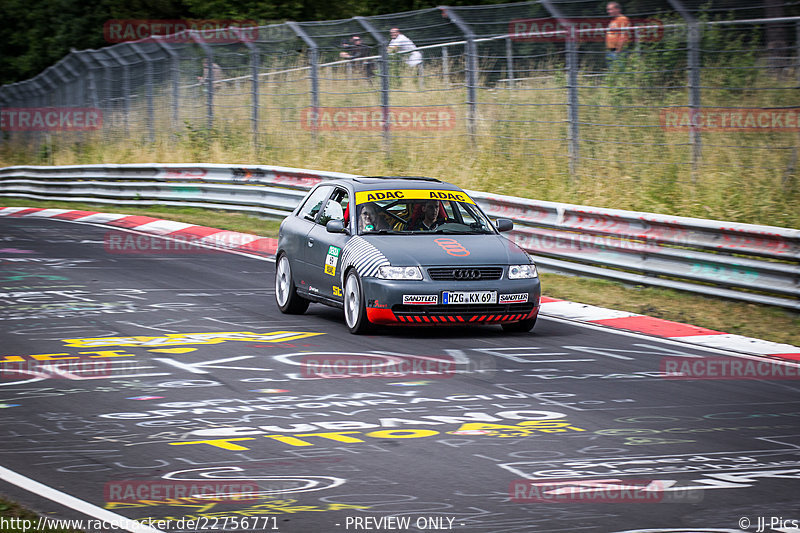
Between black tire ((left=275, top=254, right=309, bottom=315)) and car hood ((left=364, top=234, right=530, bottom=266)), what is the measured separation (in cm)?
154

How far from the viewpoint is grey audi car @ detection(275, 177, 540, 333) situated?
11.0 m

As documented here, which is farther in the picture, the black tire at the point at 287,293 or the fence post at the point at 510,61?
the fence post at the point at 510,61

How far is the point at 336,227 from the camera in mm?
11773

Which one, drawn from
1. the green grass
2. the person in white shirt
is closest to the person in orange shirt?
the green grass

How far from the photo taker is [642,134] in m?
17.4

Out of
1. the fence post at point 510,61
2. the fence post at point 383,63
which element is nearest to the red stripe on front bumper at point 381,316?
the fence post at point 510,61

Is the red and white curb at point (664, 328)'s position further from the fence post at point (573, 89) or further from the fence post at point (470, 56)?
the fence post at point (470, 56)

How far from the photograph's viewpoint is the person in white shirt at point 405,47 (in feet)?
68.1

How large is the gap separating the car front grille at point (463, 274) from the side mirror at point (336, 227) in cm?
121

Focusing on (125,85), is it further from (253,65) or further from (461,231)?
(461,231)

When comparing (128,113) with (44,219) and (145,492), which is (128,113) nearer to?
(44,219)

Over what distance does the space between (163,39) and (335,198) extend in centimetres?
1764

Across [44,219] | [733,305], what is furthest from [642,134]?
[44,219]

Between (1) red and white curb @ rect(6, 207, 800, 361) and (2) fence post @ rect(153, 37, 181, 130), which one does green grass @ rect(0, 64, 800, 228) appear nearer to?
(2) fence post @ rect(153, 37, 181, 130)
